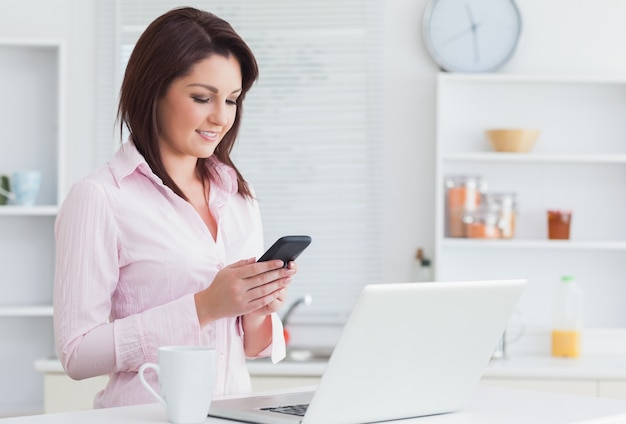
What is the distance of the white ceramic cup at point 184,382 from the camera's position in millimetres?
1333

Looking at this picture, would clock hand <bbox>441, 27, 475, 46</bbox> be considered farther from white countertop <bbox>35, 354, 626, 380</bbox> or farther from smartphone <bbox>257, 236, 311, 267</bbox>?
smartphone <bbox>257, 236, 311, 267</bbox>

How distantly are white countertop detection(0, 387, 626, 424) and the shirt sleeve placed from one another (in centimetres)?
19

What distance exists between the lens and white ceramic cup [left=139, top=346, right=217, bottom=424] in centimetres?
133

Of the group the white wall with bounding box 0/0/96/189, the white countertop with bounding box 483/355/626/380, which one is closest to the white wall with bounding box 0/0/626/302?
the white wall with bounding box 0/0/96/189

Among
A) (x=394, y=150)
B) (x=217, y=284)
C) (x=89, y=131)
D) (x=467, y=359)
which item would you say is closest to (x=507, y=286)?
(x=467, y=359)

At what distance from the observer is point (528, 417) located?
1445 mm

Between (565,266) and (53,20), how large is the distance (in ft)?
7.62

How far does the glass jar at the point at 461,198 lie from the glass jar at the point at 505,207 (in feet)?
0.16

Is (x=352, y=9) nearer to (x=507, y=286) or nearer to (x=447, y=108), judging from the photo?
(x=447, y=108)

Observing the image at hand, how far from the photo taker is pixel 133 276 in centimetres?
180

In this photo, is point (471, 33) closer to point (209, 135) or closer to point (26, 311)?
point (26, 311)

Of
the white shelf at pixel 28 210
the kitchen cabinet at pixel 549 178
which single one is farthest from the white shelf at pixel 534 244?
the white shelf at pixel 28 210

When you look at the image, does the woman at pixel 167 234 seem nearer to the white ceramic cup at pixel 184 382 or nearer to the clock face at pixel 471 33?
the white ceramic cup at pixel 184 382

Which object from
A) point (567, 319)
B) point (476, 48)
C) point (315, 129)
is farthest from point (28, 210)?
point (567, 319)
